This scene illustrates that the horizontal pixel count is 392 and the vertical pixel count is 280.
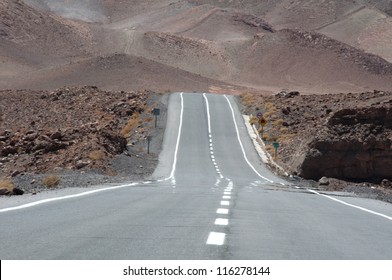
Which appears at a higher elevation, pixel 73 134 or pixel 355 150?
pixel 355 150

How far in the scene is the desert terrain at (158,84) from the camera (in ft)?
127

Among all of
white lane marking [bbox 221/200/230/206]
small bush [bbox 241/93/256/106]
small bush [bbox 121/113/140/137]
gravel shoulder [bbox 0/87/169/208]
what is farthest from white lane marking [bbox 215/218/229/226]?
small bush [bbox 241/93/256/106]

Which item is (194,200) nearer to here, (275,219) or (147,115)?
(275,219)

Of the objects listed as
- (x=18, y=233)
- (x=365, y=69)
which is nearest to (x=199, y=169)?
(x=18, y=233)

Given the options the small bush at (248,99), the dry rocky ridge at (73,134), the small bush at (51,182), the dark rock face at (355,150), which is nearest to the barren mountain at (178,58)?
the small bush at (248,99)

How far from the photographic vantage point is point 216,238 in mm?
9703

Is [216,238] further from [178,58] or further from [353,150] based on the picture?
[178,58]

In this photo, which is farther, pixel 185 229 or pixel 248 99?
pixel 248 99

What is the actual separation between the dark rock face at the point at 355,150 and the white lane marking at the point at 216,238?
2894cm

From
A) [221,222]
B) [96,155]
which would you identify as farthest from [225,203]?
[96,155]

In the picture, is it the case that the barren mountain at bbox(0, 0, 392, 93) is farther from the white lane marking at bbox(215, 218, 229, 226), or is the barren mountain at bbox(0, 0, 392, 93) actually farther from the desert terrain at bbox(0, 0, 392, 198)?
the white lane marking at bbox(215, 218, 229, 226)

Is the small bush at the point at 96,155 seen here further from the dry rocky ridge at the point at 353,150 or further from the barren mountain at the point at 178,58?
the barren mountain at the point at 178,58

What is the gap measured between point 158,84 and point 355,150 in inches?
2742

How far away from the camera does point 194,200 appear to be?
17.2 metres
